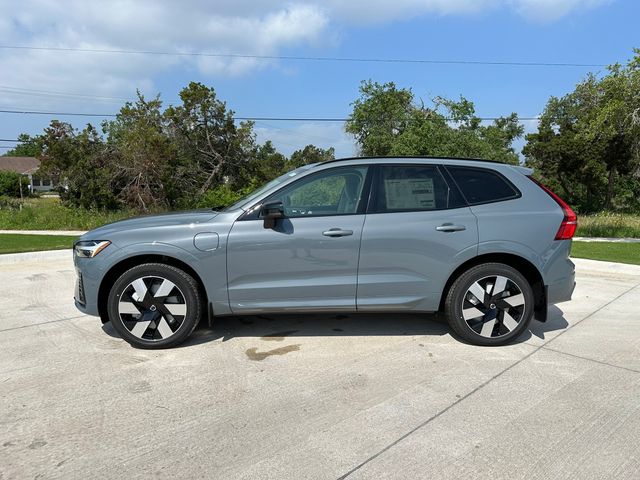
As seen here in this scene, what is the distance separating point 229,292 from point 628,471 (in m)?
3.15

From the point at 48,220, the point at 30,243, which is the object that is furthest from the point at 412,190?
the point at 48,220

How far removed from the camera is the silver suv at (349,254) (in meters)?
4.20

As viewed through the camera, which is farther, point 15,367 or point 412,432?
→ point 15,367

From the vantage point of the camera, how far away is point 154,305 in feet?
13.9

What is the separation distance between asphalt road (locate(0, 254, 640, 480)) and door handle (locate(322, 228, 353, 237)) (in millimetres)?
1095

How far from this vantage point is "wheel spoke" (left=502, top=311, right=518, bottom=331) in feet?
14.4

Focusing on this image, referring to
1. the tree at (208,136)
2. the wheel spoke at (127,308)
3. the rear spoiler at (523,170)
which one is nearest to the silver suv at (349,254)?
the wheel spoke at (127,308)

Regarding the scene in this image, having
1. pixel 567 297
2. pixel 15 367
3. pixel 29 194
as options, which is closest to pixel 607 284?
pixel 567 297

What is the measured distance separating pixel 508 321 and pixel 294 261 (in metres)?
2.11

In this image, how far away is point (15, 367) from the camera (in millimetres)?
3979

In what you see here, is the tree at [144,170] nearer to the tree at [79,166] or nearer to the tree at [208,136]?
the tree at [79,166]

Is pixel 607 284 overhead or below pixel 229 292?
below

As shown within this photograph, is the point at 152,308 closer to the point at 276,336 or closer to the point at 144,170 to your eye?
the point at 276,336

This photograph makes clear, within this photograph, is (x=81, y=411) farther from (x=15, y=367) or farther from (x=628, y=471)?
(x=628, y=471)
